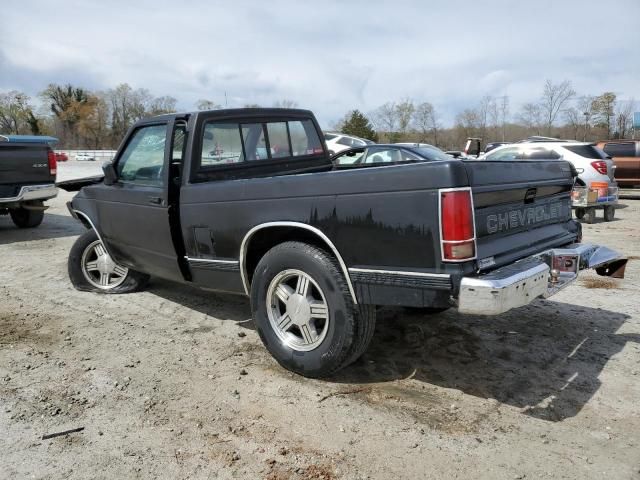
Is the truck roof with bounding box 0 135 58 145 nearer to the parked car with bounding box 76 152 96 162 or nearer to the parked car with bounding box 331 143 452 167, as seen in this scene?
the parked car with bounding box 331 143 452 167

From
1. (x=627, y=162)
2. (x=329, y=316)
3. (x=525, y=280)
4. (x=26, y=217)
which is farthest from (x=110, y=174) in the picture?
(x=627, y=162)

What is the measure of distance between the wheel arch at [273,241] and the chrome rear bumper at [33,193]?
21.7 ft

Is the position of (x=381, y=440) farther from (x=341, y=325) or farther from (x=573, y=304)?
(x=573, y=304)

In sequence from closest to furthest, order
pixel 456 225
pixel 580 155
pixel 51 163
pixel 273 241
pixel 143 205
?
pixel 456 225 < pixel 273 241 < pixel 143 205 < pixel 51 163 < pixel 580 155

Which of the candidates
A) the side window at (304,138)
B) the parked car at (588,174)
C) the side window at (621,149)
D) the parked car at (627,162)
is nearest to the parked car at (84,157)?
the side window at (621,149)

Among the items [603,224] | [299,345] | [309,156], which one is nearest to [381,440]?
[299,345]

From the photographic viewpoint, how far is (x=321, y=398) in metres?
3.19

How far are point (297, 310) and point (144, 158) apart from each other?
86.8 inches

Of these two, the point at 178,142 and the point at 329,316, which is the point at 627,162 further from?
the point at 329,316

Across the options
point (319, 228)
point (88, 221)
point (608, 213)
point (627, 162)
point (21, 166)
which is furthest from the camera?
point (627, 162)

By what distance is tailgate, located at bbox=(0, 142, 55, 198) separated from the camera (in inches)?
339

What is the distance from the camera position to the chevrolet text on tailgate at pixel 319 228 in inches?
108

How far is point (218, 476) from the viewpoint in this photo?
2.47 m

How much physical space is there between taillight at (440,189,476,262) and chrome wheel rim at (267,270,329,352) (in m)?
0.89
